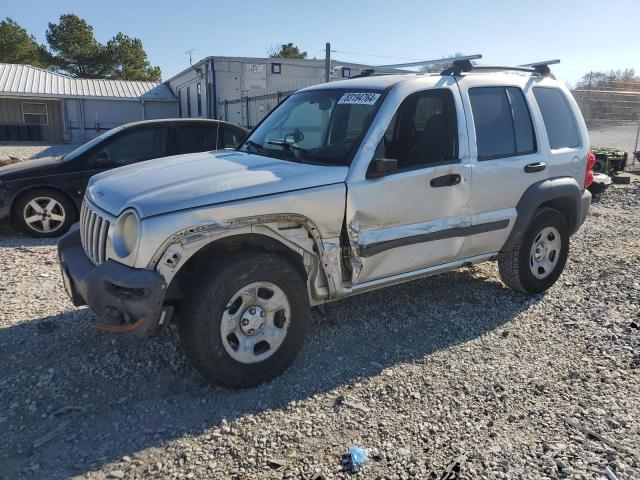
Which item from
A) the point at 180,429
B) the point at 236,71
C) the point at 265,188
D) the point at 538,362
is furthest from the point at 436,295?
the point at 236,71

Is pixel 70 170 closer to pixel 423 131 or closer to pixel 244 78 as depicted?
pixel 423 131

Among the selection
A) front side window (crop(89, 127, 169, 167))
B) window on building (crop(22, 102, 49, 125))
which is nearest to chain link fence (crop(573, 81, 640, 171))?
front side window (crop(89, 127, 169, 167))

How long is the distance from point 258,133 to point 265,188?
5.20 ft

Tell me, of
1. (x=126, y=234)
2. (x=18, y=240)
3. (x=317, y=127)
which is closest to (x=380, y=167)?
(x=317, y=127)

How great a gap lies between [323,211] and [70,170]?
4957mm

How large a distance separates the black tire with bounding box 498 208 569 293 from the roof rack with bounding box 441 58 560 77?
137 centimetres

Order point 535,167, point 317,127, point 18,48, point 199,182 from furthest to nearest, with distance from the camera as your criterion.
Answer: point 18,48 → point 535,167 → point 317,127 → point 199,182

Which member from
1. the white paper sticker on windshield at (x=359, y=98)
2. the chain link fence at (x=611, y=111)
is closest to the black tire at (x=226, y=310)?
the white paper sticker on windshield at (x=359, y=98)

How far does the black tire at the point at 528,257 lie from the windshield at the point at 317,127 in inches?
79.0

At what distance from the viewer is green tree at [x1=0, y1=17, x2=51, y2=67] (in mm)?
46406

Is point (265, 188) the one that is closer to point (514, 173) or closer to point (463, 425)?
point (463, 425)

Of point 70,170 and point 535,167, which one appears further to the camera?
point 70,170

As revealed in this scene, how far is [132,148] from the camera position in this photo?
23.8 ft

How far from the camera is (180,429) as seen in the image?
9.92 feet
